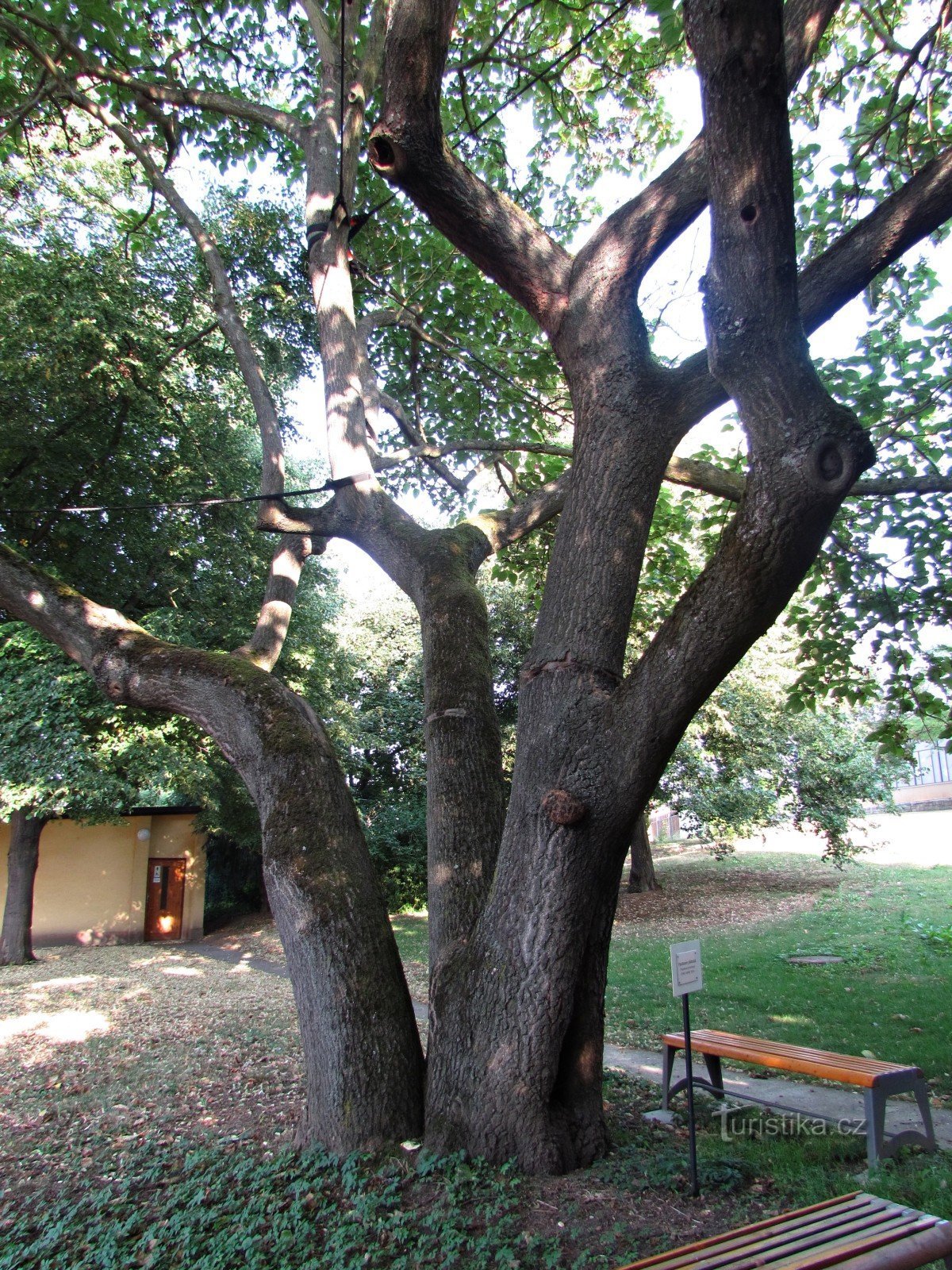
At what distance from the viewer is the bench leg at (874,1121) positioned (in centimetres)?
392

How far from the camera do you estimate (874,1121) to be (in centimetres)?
396

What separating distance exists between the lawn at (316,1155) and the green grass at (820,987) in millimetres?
44

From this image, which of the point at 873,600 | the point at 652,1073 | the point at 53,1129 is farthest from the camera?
the point at 873,600

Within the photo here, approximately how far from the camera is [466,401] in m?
8.84

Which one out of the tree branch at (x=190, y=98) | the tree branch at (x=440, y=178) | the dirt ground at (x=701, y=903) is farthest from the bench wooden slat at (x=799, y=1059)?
the tree branch at (x=190, y=98)

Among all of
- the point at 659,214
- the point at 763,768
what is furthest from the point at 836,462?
the point at 763,768

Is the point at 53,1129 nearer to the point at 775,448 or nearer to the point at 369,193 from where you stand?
the point at 775,448

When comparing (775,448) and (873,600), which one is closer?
(775,448)

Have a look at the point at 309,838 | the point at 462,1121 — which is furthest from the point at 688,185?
the point at 462,1121

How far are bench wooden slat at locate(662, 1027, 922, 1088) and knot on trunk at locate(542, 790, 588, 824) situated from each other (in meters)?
1.99

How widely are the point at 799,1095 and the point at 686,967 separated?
2251 mm

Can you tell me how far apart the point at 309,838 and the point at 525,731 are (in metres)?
1.34

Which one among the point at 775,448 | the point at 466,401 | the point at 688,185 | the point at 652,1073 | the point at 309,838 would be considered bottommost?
the point at 652,1073

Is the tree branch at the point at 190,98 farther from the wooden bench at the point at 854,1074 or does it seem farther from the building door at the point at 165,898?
the building door at the point at 165,898
